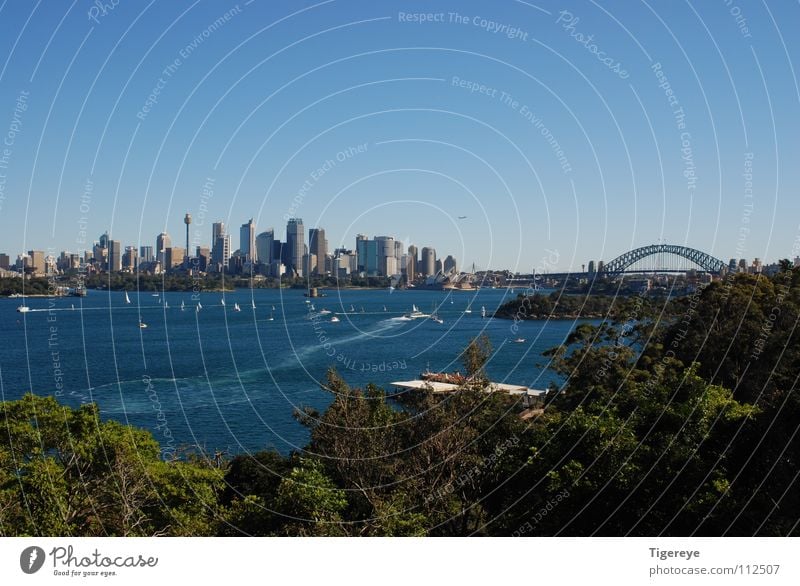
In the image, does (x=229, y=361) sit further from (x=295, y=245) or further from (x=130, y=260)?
(x=130, y=260)

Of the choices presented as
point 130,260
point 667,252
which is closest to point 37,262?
point 130,260

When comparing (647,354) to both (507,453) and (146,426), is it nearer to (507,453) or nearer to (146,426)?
(507,453)

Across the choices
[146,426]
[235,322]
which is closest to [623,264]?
[235,322]

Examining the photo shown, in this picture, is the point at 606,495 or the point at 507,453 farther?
the point at 507,453

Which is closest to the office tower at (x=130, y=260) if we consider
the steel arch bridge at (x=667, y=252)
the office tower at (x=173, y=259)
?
→ the office tower at (x=173, y=259)

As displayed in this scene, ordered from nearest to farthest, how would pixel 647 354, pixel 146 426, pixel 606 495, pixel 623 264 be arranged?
pixel 606 495, pixel 647 354, pixel 146 426, pixel 623 264

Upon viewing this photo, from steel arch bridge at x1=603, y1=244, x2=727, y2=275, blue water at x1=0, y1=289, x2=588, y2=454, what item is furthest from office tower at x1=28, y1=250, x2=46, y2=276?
steel arch bridge at x1=603, y1=244, x2=727, y2=275

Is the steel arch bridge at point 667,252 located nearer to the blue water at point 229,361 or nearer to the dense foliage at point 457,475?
the blue water at point 229,361
